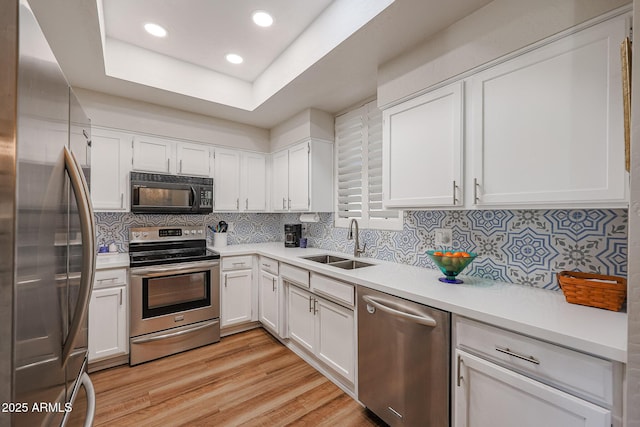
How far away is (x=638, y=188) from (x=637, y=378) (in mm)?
498

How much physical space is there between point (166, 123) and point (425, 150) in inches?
104

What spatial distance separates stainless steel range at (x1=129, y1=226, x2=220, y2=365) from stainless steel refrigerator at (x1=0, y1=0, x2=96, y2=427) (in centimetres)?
157

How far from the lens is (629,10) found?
104 cm

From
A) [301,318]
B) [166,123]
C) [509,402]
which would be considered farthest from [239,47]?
[509,402]

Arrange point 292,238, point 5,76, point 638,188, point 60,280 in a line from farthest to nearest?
point 292,238
point 60,280
point 638,188
point 5,76

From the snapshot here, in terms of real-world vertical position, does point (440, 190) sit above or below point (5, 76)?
below

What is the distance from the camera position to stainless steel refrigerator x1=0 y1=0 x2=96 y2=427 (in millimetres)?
559

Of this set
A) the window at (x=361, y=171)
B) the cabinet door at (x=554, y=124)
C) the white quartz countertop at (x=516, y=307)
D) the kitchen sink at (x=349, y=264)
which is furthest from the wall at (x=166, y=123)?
the cabinet door at (x=554, y=124)

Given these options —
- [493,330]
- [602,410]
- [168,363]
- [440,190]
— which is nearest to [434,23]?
[440,190]

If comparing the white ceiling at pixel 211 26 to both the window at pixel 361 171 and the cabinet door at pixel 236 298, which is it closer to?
the window at pixel 361 171

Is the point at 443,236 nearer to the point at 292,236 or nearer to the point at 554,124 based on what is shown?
the point at 554,124

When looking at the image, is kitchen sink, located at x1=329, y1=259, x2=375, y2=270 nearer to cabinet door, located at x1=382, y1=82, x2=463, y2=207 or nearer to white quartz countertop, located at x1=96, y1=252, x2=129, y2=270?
A: cabinet door, located at x1=382, y1=82, x2=463, y2=207

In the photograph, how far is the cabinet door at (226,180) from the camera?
3.22 meters

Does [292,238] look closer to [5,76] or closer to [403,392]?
[403,392]
